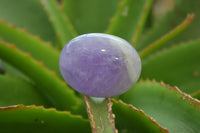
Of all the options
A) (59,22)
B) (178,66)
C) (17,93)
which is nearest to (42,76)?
(17,93)

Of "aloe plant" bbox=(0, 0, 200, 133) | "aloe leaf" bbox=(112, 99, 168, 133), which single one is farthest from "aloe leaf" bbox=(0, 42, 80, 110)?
"aloe leaf" bbox=(112, 99, 168, 133)

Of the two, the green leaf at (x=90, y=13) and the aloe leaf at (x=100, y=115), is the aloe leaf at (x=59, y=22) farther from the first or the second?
the aloe leaf at (x=100, y=115)

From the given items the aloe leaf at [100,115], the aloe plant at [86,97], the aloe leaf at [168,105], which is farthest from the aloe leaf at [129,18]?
the aloe leaf at [100,115]

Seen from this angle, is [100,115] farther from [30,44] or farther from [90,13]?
[90,13]

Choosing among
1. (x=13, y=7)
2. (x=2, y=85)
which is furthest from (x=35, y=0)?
(x=2, y=85)

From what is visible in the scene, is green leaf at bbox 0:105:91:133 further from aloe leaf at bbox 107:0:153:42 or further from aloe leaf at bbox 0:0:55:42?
aloe leaf at bbox 0:0:55:42

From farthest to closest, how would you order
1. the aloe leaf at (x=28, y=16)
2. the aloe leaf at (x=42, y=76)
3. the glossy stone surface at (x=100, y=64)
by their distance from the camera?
the aloe leaf at (x=28, y=16), the aloe leaf at (x=42, y=76), the glossy stone surface at (x=100, y=64)
